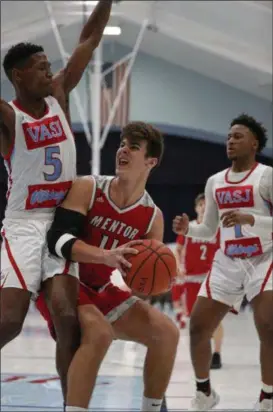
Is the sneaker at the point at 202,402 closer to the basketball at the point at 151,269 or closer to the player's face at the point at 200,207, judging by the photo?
the basketball at the point at 151,269

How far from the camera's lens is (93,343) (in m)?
4.11

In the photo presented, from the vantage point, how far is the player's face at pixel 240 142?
5754 mm

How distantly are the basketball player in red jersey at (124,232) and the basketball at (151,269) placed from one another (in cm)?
22

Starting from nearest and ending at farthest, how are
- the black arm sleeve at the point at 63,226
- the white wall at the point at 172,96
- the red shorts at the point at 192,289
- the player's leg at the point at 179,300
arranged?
1. the black arm sleeve at the point at 63,226
2. the red shorts at the point at 192,289
3. the player's leg at the point at 179,300
4. the white wall at the point at 172,96

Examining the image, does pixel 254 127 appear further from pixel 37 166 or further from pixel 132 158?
pixel 37 166

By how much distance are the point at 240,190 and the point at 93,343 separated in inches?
78.1

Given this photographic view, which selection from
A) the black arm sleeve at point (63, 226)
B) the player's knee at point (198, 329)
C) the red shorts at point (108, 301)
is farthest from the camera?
the player's knee at point (198, 329)

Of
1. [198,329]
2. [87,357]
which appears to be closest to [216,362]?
[198,329]

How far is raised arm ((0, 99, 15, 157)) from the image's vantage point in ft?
14.8

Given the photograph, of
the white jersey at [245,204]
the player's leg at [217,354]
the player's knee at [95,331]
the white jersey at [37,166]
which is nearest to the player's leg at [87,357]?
the player's knee at [95,331]

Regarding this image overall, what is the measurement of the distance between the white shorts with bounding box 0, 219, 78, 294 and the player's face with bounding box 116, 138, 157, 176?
0.50 metres

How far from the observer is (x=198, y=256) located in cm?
962

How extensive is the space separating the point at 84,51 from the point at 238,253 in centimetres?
178

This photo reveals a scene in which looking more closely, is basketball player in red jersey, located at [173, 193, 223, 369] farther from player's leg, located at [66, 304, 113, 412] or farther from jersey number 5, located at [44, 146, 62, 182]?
player's leg, located at [66, 304, 113, 412]
